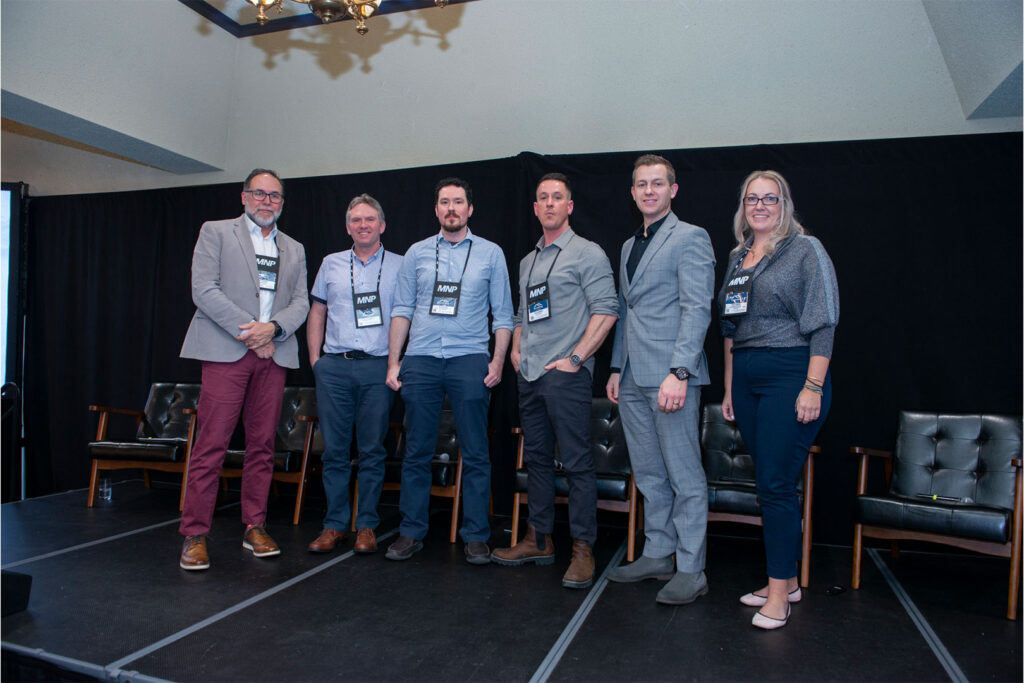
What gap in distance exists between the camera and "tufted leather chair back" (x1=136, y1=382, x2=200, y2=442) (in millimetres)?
5117

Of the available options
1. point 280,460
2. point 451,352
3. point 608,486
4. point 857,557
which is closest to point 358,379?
point 451,352

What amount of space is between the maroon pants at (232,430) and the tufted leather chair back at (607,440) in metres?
1.74

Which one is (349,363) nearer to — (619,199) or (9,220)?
(619,199)

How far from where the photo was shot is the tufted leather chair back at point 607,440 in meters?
3.99

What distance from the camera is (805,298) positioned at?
97.7 inches

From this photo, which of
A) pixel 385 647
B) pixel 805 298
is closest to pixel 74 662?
pixel 385 647

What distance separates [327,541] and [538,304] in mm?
1564

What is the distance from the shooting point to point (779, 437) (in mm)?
2477

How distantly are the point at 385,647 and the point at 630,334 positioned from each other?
149 centimetres

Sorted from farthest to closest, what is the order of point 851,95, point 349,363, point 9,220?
point 9,220 → point 851,95 → point 349,363

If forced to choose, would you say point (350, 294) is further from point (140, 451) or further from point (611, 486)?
point (140, 451)

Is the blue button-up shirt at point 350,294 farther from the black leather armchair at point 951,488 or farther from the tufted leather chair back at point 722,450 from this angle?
the black leather armchair at point 951,488

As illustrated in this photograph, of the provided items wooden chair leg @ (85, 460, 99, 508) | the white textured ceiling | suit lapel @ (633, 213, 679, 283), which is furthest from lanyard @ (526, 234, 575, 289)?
wooden chair leg @ (85, 460, 99, 508)

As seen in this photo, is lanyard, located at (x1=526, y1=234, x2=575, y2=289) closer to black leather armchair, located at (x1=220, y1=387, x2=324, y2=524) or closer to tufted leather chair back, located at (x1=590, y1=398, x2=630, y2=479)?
tufted leather chair back, located at (x1=590, y1=398, x2=630, y2=479)
